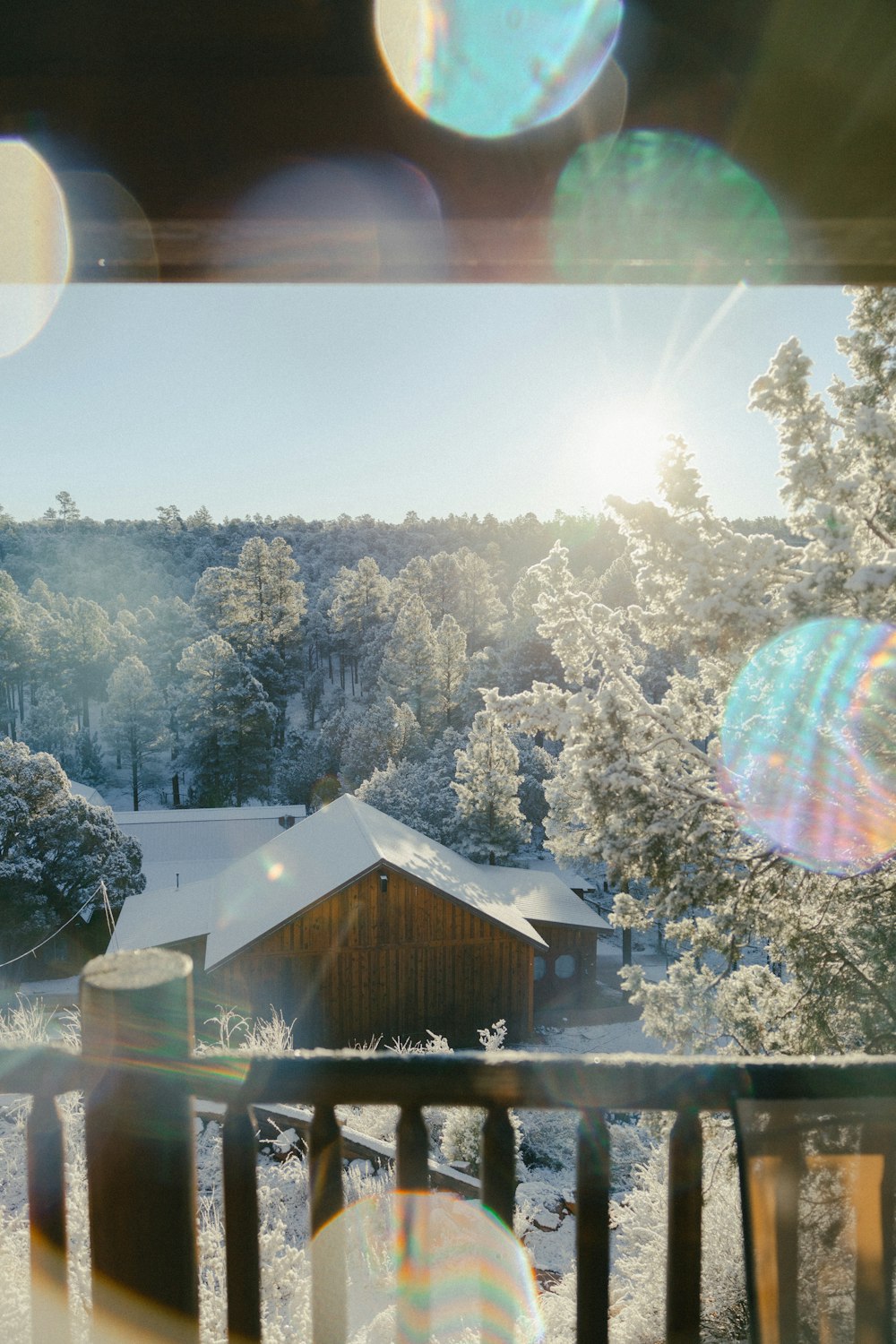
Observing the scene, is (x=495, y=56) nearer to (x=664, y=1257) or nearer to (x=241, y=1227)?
(x=241, y=1227)

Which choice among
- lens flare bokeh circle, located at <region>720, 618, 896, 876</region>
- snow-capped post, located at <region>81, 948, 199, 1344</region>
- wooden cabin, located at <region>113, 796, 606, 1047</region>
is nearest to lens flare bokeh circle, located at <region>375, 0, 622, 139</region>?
→ snow-capped post, located at <region>81, 948, 199, 1344</region>

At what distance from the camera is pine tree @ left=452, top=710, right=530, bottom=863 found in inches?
829

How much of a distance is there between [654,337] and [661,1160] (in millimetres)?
7160

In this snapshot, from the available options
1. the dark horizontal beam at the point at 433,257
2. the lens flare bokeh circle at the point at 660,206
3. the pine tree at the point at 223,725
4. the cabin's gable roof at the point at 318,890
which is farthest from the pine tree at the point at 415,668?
the lens flare bokeh circle at the point at 660,206

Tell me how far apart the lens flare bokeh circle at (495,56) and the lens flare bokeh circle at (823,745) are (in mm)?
5734

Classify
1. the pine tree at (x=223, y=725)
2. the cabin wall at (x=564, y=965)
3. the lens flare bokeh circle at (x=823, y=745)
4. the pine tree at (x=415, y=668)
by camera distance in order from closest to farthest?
the lens flare bokeh circle at (x=823, y=745) → the cabin wall at (x=564, y=965) → the pine tree at (x=415, y=668) → the pine tree at (x=223, y=725)

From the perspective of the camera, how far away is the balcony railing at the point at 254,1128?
1085 millimetres

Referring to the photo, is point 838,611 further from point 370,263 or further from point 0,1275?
point 0,1275

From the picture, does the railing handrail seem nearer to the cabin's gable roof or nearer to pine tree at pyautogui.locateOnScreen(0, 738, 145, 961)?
the cabin's gable roof

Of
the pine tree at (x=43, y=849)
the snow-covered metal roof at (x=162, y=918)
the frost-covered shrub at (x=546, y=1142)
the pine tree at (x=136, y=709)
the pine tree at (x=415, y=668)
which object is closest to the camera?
the frost-covered shrub at (x=546, y=1142)

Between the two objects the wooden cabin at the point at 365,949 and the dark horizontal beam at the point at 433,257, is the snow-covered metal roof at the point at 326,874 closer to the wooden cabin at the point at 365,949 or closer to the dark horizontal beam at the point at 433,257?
the wooden cabin at the point at 365,949

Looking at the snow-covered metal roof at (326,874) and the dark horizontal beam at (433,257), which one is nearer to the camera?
the dark horizontal beam at (433,257)

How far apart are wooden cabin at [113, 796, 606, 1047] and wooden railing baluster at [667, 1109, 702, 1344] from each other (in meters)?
12.9

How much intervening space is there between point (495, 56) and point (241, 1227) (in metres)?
1.88
